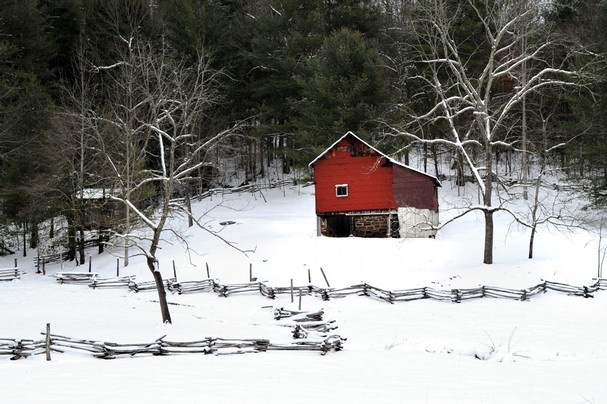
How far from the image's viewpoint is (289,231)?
3453 cm

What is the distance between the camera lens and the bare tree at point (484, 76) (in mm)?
24766

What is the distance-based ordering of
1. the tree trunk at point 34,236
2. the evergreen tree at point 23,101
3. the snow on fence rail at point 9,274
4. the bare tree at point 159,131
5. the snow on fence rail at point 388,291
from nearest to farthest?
the bare tree at point 159,131, the snow on fence rail at point 388,291, the snow on fence rail at point 9,274, the evergreen tree at point 23,101, the tree trunk at point 34,236

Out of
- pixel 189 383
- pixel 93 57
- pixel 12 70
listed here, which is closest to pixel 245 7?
pixel 93 57

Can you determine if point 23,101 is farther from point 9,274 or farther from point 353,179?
point 353,179

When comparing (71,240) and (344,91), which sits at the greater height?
(344,91)

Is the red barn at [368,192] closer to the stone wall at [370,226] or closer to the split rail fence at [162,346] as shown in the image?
the stone wall at [370,226]

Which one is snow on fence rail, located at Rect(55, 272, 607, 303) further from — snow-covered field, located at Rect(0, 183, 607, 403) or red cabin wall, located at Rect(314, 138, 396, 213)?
red cabin wall, located at Rect(314, 138, 396, 213)

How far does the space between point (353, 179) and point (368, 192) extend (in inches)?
45.5

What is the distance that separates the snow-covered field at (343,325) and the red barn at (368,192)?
2150mm

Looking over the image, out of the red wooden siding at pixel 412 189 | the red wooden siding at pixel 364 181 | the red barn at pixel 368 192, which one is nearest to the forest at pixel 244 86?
the red wooden siding at pixel 364 181

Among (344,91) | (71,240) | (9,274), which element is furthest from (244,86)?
(9,274)

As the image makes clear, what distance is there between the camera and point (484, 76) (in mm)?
25297

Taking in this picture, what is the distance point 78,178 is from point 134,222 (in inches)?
183

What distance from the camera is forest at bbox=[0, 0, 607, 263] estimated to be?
3322 cm
